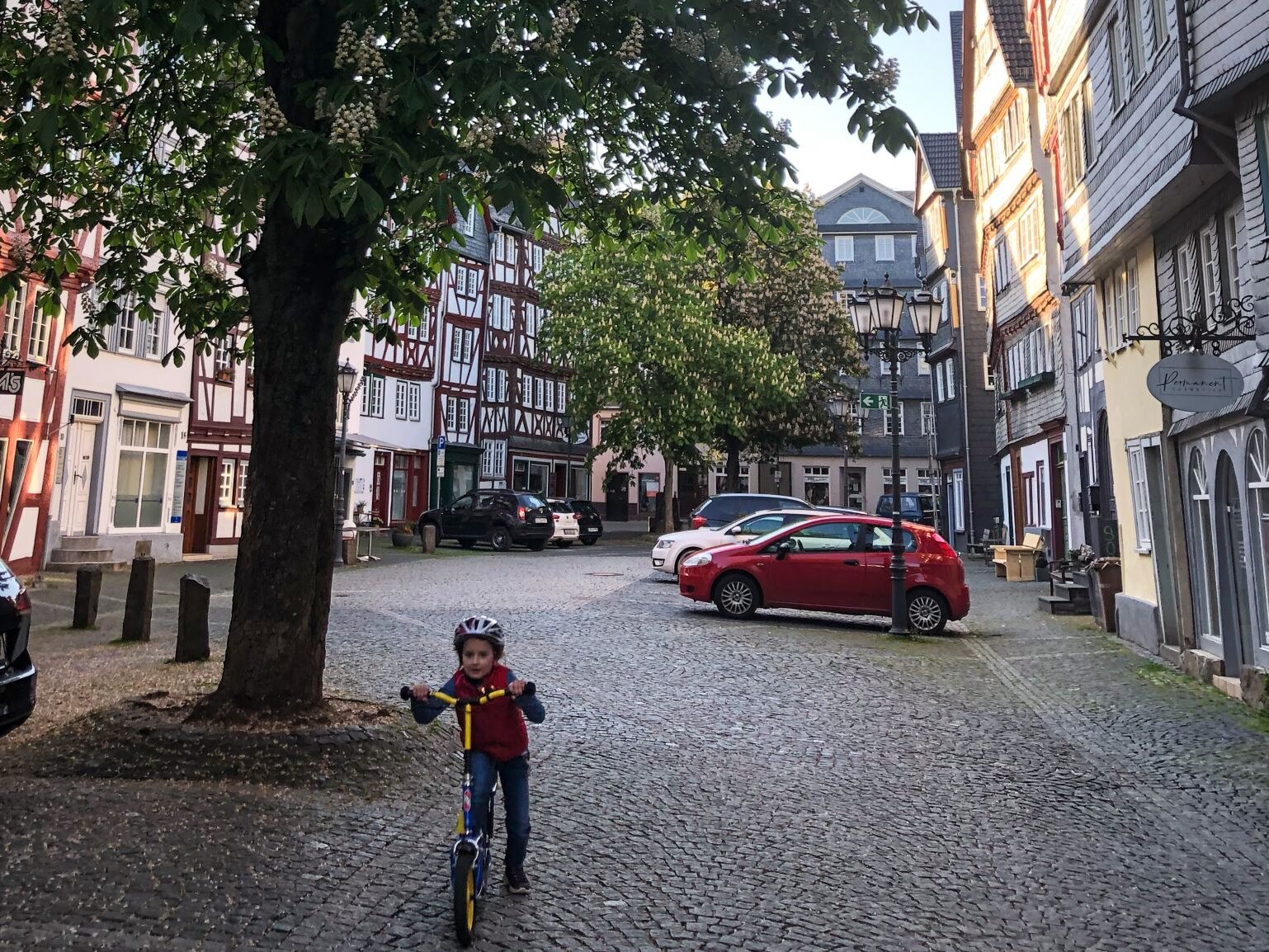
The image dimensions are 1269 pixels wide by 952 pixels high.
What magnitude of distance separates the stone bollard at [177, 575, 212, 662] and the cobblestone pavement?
5.56 ft

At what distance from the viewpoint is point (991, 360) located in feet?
97.1

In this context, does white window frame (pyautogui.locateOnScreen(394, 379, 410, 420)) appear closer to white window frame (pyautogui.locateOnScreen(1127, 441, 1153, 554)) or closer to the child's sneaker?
white window frame (pyautogui.locateOnScreen(1127, 441, 1153, 554))

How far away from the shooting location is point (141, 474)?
79.5 feet

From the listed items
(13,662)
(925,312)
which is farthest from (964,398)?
(13,662)

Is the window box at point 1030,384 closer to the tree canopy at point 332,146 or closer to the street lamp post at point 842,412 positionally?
the street lamp post at point 842,412

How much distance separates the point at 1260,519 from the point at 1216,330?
2072 mm

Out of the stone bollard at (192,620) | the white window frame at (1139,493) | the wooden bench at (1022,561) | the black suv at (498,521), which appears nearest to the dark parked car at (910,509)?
the black suv at (498,521)

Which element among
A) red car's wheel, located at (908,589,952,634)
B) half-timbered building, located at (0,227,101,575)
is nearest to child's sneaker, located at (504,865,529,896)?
red car's wheel, located at (908,589,952,634)

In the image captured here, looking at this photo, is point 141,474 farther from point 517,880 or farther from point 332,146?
point 517,880

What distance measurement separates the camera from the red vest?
14.8ft

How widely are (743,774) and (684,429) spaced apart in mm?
30291

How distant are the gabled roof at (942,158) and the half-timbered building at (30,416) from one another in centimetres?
2601

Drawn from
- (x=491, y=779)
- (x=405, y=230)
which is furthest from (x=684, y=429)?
(x=491, y=779)

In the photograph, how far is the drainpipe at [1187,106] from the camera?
964 cm
